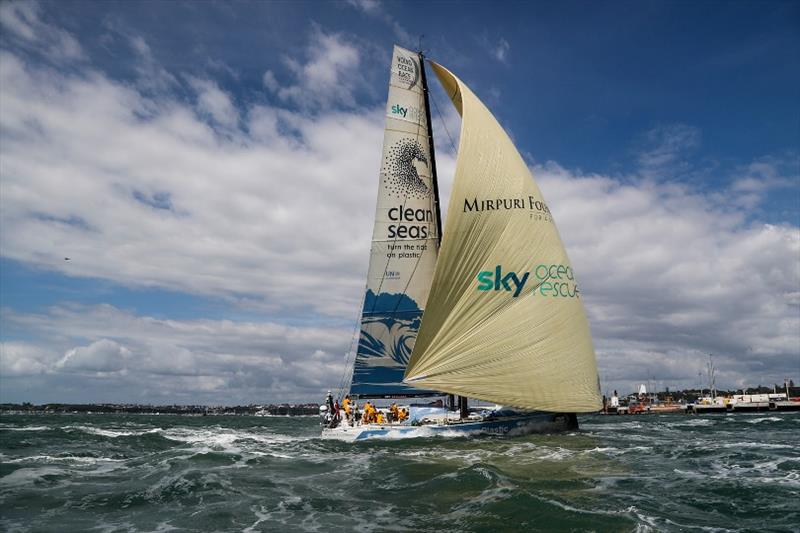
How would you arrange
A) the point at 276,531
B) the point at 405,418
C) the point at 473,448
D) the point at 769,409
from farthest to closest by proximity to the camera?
the point at 769,409 → the point at 405,418 → the point at 473,448 → the point at 276,531

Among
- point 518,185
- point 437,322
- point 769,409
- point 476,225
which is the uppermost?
point 518,185

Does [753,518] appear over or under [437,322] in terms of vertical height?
under

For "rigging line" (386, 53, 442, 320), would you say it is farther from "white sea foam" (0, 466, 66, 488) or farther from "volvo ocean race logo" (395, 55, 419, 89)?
"white sea foam" (0, 466, 66, 488)

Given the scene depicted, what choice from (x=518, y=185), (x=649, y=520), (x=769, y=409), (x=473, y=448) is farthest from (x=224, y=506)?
(x=769, y=409)

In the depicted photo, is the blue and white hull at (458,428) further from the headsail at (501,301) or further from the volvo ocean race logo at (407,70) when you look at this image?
the volvo ocean race logo at (407,70)

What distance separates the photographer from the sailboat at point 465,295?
2114 cm

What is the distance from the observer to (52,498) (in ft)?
43.7

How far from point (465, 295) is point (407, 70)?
11322 millimetres

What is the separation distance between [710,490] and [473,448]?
835 centimetres

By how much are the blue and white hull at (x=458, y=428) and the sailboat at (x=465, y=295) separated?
5 cm

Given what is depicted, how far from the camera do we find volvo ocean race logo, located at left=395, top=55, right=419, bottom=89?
26.6 metres

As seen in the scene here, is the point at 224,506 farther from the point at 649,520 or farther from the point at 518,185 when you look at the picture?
the point at 518,185

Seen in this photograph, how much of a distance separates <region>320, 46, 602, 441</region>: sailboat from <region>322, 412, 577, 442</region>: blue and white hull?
5 cm

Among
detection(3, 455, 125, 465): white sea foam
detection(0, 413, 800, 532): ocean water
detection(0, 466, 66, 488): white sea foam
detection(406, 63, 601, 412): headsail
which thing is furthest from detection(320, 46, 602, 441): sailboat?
detection(0, 466, 66, 488): white sea foam
